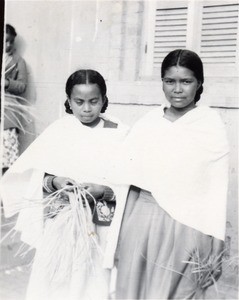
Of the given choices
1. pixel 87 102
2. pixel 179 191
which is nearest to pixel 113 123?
pixel 87 102

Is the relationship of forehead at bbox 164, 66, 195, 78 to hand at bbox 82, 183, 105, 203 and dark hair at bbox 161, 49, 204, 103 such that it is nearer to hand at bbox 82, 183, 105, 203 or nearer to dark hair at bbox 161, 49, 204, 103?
dark hair at bbox 161, 49, 204, 103

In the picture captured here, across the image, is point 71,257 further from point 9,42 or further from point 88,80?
point 9,42

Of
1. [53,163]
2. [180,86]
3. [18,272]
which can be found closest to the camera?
[180,86]

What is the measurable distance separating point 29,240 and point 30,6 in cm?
93

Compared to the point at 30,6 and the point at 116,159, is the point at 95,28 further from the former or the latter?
the point at 116,159

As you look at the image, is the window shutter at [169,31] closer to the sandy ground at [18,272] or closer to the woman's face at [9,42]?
the woman's face at [9,42]

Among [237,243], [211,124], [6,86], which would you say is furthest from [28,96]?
[237,243]

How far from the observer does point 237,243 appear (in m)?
1.87

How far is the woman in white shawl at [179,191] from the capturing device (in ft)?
5.25

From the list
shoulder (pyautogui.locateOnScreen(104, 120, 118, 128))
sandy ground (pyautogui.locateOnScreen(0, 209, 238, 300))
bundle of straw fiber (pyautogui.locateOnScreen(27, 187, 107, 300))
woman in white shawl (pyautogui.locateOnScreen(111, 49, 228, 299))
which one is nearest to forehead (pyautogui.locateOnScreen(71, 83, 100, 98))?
shoulder (pyautogui.locateOnScreen(104, 120, 118, 128))

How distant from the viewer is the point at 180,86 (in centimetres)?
160

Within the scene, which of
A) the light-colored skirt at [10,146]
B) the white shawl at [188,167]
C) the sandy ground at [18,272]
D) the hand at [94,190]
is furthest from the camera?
the light-colored skirt at [10,146]

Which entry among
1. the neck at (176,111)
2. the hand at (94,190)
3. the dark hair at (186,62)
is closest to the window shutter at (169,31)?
the dark hair at (186,62)

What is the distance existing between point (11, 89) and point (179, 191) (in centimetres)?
81
